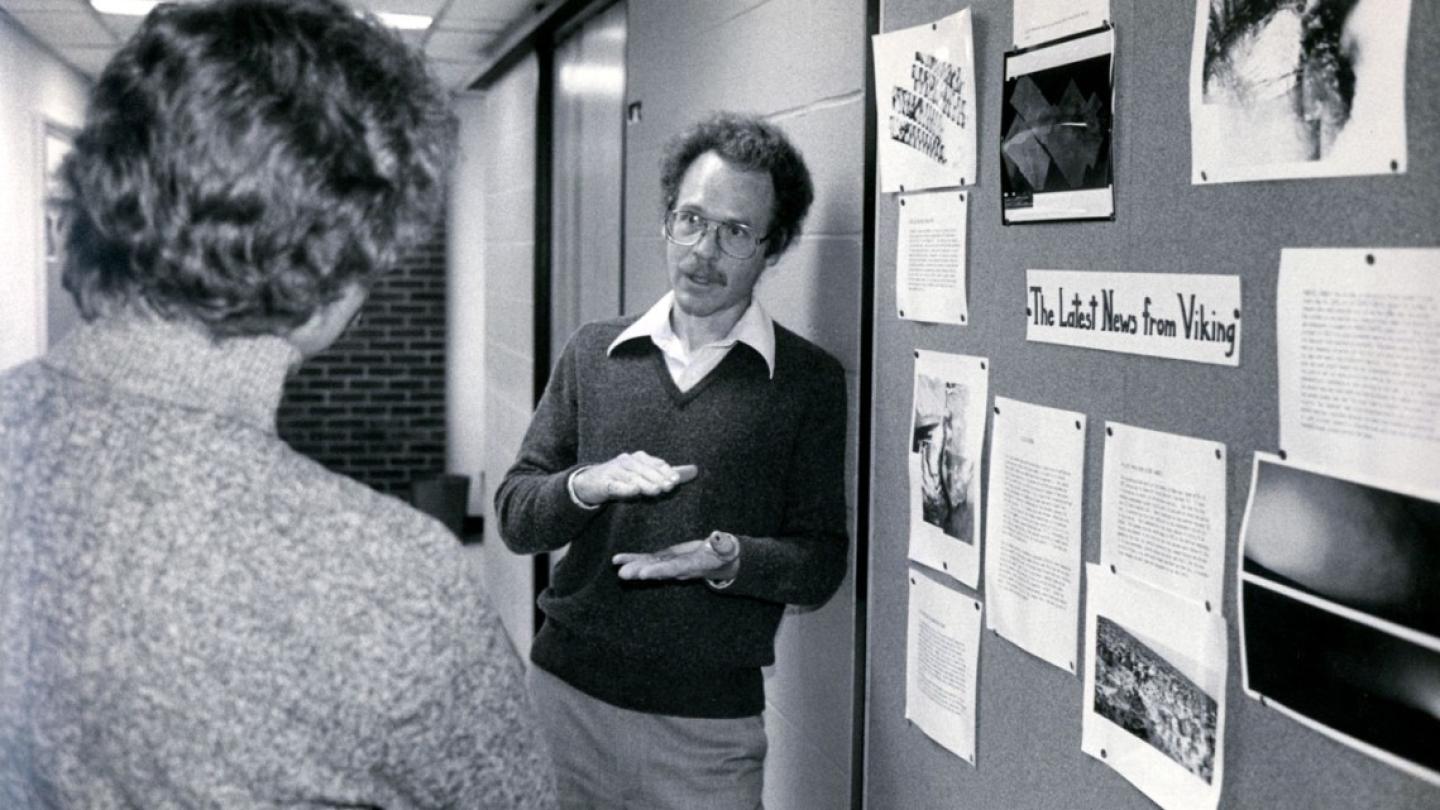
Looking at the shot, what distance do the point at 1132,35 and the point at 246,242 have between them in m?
0.82

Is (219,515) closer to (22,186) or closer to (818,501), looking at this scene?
(818,501)

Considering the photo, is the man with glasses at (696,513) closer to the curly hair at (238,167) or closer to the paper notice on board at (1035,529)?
the paper notice on board at (1035,529)

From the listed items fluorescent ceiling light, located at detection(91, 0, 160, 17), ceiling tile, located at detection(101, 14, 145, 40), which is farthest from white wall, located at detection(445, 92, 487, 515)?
fluorescent ceiling light, located at detection(91, 0, 160, 17)

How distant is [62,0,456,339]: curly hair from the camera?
799 millimetres

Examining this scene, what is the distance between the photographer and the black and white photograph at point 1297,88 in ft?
3.08

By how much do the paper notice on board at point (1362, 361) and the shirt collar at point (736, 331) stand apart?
0.91 meters

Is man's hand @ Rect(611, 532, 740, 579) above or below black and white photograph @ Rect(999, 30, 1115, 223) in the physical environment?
below

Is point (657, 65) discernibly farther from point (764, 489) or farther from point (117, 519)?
point (117, 519)

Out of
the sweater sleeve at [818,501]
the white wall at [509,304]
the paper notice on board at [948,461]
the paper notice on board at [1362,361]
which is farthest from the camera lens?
the white wall at [509,304]

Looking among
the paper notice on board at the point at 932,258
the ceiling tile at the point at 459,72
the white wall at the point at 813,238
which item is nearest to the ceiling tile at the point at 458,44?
the ceiling tile at the point at 459,72

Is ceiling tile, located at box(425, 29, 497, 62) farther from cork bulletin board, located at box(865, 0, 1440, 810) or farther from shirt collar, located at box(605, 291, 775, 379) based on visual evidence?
cork bulletin board, located at box(865, 0, 1440, 810)

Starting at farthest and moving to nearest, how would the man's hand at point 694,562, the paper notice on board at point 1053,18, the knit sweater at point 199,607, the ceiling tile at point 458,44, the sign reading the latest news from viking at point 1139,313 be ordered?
the ceiling tile at point 458,44
the man's hand at point 694,562
the paper notice on board at point 1053,18
the sign reading the latest news from viking at point 1139,313
the knit sweater at point 199,607

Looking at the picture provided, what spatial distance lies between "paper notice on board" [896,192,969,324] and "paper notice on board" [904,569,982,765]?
343mm

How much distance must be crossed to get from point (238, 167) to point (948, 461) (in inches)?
40.3
